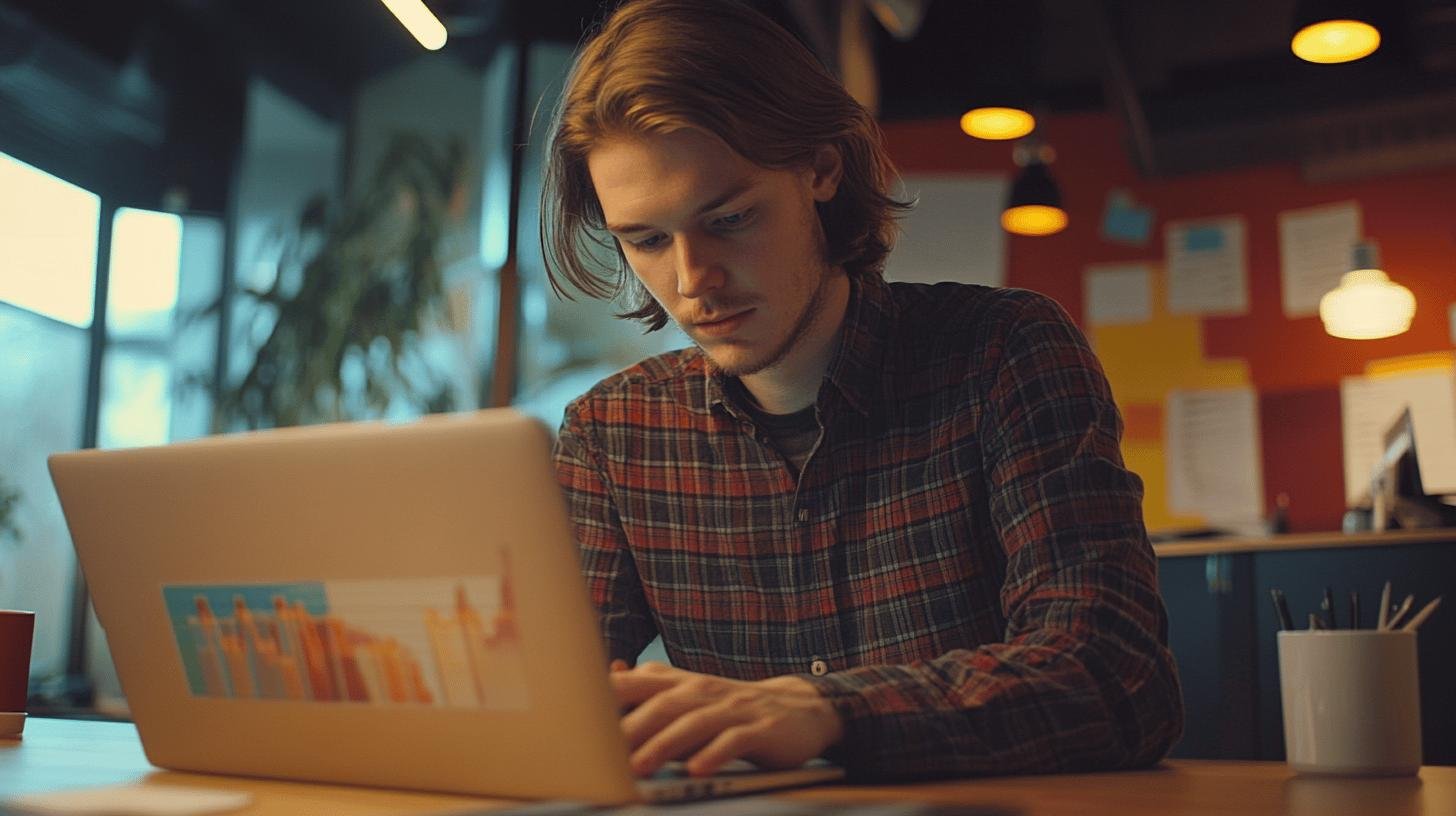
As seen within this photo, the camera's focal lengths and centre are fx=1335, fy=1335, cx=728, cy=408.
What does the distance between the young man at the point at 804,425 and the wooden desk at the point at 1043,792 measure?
5.5 inches

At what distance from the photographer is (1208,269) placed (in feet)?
14.1

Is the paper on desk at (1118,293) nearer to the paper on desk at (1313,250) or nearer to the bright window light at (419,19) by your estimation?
the paper on desk at (1313,250)

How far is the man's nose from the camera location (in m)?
1.31

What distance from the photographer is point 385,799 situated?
0.73m

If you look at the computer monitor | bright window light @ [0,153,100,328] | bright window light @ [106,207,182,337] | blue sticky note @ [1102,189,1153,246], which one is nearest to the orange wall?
blue sticky note @ [1102,189,1153,246]

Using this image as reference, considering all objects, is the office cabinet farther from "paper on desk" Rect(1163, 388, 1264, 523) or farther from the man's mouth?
the man's mouth

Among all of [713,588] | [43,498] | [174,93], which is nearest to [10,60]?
[174,93]

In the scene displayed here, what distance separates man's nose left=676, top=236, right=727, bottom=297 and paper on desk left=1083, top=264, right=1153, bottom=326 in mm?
3313

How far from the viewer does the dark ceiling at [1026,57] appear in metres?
3.42

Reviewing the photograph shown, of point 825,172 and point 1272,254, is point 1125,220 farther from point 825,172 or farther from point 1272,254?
point 825,172

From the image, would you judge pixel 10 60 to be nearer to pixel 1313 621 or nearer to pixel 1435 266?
pixel 1313 621

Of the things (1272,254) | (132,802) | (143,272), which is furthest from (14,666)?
(1272,254)

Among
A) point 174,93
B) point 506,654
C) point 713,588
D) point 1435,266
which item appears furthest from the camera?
point 1435,266

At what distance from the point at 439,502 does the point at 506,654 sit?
85mm
